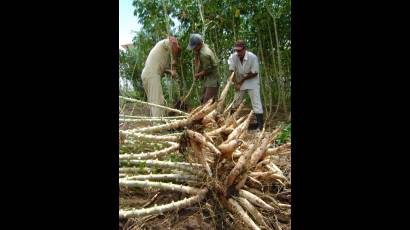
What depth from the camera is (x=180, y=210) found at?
4.93ft

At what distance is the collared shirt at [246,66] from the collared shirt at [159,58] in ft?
2.31

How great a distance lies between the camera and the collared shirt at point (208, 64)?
4035mm

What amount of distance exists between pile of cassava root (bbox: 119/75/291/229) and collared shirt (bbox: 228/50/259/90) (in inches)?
85.4

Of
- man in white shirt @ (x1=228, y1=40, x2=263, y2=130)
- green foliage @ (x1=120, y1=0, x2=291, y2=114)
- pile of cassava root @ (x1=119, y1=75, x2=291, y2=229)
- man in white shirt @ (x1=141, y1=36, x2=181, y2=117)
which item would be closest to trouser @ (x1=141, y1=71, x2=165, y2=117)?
man in white shirt @ (x1=141, y1=36, x2=181, y2=117)

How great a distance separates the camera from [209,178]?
156cm

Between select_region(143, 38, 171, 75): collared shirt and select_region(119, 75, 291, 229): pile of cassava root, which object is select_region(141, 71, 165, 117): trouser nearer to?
select_region(143, 38, 171, 75): collared shirt

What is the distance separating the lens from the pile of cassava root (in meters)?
1.47

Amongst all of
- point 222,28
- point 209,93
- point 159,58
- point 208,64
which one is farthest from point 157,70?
point 222,28

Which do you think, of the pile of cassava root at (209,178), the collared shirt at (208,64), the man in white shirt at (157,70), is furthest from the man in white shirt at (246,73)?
the pile of cassava root at (209,178)

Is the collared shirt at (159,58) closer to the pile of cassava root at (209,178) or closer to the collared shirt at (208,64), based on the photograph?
the collared shirt at (208,64)

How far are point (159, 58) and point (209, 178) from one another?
7.51 feet

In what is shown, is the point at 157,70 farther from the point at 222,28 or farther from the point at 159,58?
the point at 222,28
